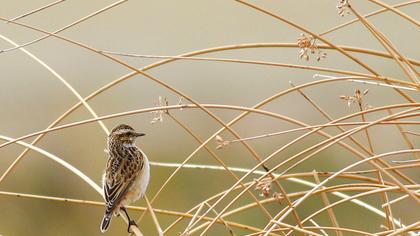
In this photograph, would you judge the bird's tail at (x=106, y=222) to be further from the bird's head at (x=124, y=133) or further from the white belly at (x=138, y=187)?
the bird's head at (x=124, y=133)

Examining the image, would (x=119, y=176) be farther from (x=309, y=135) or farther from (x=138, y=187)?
(x=309, y=135)

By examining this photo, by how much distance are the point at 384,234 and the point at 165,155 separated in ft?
36.8

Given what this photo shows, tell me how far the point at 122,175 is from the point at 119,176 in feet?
0.07

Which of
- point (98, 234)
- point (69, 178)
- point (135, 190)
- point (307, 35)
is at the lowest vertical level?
point (98, 234)

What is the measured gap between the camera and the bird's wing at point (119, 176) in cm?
557

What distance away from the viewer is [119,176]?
5.86m

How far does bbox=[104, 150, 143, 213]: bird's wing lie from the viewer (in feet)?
18.3

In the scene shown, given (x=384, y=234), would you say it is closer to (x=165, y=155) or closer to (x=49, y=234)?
(x=49, y=234)

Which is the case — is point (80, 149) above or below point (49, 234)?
above

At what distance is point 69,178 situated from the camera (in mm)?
13312

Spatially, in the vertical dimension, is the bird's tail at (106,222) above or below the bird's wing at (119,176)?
below

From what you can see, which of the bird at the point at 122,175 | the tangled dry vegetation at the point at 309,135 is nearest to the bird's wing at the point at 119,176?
the bird at the point at 122,175

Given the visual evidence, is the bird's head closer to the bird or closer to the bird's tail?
the bird

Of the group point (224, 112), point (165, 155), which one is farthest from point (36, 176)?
point (224, 112)
